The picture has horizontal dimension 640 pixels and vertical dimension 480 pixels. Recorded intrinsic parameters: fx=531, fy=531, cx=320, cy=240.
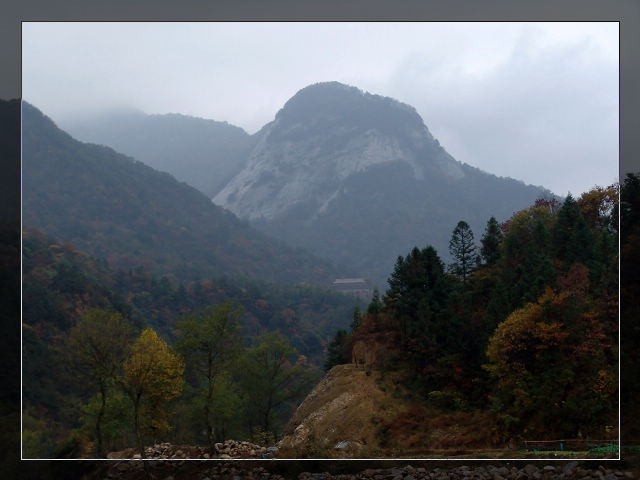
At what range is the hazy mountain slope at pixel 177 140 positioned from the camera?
6.54m

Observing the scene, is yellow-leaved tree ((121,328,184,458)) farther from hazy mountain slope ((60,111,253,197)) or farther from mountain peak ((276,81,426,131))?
mountain peak ((276,81,426,131))

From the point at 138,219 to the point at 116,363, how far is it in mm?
4645

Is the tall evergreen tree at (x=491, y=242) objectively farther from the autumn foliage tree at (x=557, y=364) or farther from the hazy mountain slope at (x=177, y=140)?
the hazy mountain slope at (x=177, y=140)

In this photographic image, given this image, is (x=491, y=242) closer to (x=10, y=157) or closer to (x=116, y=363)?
(x=116, y=363)

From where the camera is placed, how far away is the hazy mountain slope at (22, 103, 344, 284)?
731cm

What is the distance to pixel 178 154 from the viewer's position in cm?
723

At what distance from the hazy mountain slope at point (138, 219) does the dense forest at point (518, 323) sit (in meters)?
1.46

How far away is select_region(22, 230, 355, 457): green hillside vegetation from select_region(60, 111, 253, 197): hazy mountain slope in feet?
5.11

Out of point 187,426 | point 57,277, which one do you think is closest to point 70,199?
point 57,277

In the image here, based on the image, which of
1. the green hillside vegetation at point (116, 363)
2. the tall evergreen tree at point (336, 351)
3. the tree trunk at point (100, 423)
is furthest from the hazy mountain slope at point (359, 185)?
the tree trunk at point (100, 423)

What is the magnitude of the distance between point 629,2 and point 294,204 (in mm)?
4194

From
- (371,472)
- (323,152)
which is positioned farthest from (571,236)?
(371,472)

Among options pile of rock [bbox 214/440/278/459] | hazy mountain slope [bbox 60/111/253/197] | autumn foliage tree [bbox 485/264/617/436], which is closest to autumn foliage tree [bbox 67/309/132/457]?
pile of rock [bbox 214/440/278/459]

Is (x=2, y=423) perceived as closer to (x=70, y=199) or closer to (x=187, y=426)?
(x=187, y=426)
